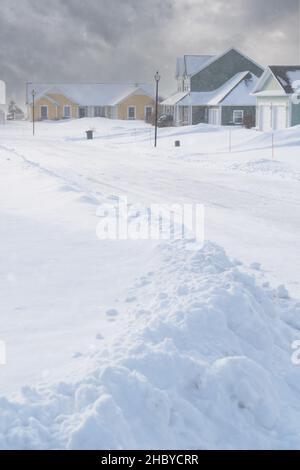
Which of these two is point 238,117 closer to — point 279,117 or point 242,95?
point 242,95

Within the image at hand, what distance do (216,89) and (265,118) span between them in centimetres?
1740

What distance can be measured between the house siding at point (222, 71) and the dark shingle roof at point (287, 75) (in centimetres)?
1736

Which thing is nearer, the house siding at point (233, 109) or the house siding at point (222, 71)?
the house siding at point (233, 109)

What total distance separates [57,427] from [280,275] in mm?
5684

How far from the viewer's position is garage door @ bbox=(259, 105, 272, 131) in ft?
154

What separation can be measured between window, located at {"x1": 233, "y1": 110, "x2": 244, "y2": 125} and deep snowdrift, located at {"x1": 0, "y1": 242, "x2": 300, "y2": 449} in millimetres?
52479

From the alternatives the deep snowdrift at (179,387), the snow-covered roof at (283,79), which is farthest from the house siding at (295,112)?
the deep snowdrift at (179,387)

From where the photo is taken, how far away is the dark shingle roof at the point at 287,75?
44.3 meters

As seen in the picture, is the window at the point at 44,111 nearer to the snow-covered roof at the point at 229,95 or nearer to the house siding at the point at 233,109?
the snow-covered roof at the point at 229,95

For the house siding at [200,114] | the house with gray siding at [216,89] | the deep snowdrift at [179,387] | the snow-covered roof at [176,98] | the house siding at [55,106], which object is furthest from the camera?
the house siding at [55,106]

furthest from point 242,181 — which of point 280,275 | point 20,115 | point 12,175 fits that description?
point 20,115

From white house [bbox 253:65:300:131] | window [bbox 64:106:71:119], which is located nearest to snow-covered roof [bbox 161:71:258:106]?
white house [bbox 253:65:300:131]

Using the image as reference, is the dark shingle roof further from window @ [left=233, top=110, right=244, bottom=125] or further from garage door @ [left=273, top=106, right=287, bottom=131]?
window @ [left=233, top=110, right=244, bottom=125]

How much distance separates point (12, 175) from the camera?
1962 centimetres
